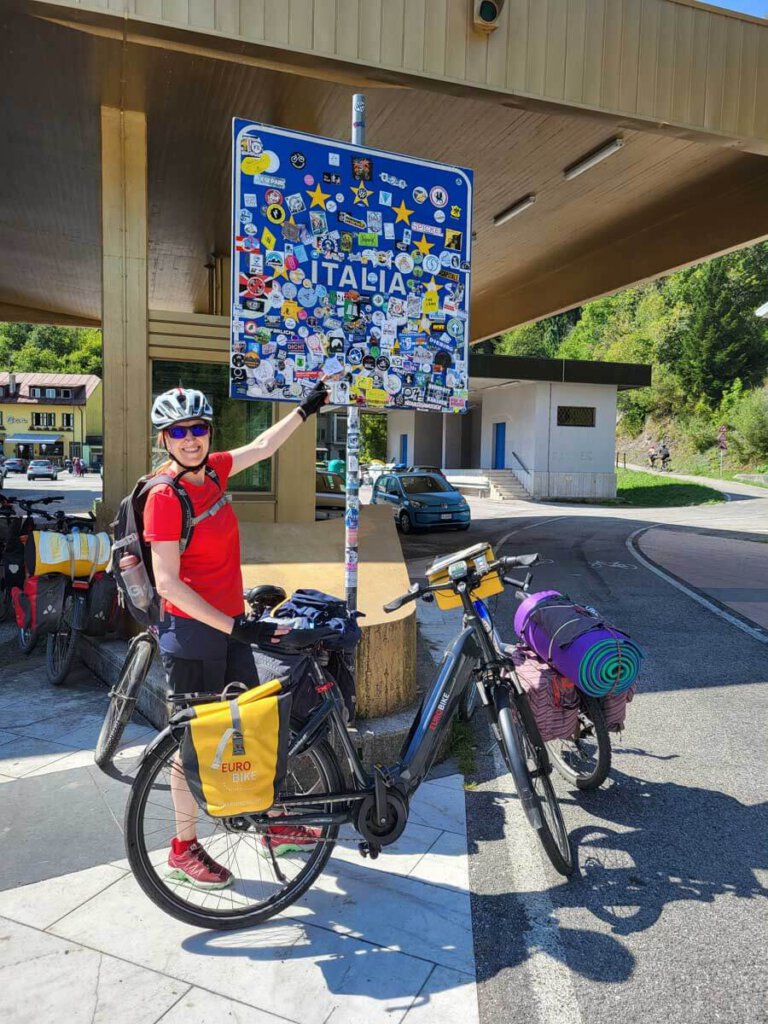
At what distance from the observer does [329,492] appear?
52.9 feet

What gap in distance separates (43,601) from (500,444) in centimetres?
3106

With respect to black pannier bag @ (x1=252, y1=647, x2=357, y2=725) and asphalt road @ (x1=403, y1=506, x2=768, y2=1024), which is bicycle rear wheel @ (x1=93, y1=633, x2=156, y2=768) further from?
asphalt road @ (x1=403, y1=506, x2=768, y2=1024)

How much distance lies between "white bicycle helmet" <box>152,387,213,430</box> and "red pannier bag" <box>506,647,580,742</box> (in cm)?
187

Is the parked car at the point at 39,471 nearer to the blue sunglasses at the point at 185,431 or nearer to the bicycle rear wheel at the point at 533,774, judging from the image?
the blue sunglasses at the point at 185,431

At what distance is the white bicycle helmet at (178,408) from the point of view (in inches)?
106

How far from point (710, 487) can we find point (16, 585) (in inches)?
1271

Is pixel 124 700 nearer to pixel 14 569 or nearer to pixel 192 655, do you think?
pixel 192 655

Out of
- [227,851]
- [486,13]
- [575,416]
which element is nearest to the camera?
[227,851]

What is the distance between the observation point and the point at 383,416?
2026 inches

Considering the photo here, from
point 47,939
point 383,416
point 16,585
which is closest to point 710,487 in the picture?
point 383,416

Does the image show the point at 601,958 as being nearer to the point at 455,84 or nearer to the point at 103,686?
the point at 103,686

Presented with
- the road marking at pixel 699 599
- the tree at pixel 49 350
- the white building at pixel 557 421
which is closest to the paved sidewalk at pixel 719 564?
the road marking at pixel 699 599

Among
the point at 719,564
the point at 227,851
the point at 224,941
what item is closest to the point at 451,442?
the point at 719,564

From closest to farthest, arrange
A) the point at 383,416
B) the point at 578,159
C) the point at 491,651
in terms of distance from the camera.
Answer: the point at 491,651 → the point at 578,159 → the point at 383,416
